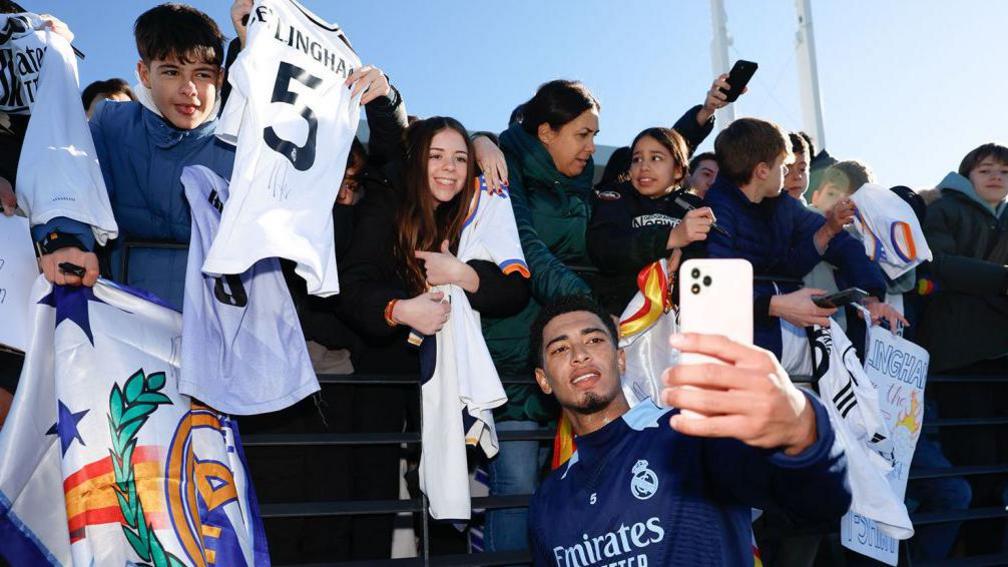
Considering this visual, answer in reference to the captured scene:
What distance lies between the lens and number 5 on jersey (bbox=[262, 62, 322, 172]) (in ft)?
11.1

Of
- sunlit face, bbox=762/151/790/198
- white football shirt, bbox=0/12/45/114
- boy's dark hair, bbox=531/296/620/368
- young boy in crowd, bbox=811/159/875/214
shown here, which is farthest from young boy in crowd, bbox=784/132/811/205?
white football shirt, bbox=0/12/45/114

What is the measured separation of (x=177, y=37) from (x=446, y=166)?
1221mm

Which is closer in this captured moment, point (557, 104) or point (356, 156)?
point (356, 156)

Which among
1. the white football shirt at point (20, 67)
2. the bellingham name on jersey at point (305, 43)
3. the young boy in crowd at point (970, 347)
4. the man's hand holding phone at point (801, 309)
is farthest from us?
the young boy in crowd at point (970, 347)

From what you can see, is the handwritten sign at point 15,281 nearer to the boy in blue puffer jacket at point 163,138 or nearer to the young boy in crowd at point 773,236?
the boy in blue puffer jacket at point 163,138

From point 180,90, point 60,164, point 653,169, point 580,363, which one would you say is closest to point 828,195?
point 653,169

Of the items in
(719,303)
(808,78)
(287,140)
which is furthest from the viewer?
(808,78)

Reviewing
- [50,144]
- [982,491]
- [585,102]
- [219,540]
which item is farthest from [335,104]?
[982,491]

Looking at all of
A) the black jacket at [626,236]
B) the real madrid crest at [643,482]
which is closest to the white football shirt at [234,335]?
the real madrid crest at [643,482]

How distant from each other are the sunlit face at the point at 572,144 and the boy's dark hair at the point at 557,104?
0.09ft

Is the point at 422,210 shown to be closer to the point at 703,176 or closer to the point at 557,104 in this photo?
the point at 557,104

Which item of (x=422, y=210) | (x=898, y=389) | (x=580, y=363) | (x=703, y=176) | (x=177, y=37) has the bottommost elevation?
(x=898, y=389)

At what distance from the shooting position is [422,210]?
12.7 feet

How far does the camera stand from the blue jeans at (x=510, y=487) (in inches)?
149
